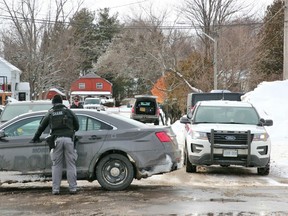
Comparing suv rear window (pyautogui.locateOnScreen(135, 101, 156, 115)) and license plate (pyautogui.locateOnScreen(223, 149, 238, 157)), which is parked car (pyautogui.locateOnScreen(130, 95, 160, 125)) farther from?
license plate (pyautogui.locateOnScreen(223, 149, 238, 157))

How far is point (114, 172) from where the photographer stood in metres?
9.03

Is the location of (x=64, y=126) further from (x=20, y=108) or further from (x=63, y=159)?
(x=20, y=108)

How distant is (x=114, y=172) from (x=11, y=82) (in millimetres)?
58166

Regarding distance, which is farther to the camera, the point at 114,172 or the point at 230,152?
the point at 230,152

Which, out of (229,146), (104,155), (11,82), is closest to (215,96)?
(229,146)

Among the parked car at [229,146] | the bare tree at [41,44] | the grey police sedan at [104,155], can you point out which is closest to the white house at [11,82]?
the bare tree at [41,44]

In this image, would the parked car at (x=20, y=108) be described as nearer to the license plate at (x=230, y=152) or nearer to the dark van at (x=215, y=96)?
the dark van at (x=215, y=96)

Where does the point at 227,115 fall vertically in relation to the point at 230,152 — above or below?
above

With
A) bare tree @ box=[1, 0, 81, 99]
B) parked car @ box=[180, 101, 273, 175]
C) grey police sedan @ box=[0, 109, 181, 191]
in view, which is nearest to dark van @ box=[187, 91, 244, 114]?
parked car @ box=[180, 101, 273, 175]

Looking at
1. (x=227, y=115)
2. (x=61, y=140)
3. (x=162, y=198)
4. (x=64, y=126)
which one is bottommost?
(x=162, y=198)

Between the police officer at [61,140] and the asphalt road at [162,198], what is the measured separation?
0.31 metres

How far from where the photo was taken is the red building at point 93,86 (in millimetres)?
89387

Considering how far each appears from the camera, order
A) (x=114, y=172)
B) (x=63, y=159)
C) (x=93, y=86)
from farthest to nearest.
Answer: (x=93, y=86), (x=114, y=172), (x=63, y=159)

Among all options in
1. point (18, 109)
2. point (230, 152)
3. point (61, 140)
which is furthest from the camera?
point (18, 109)
